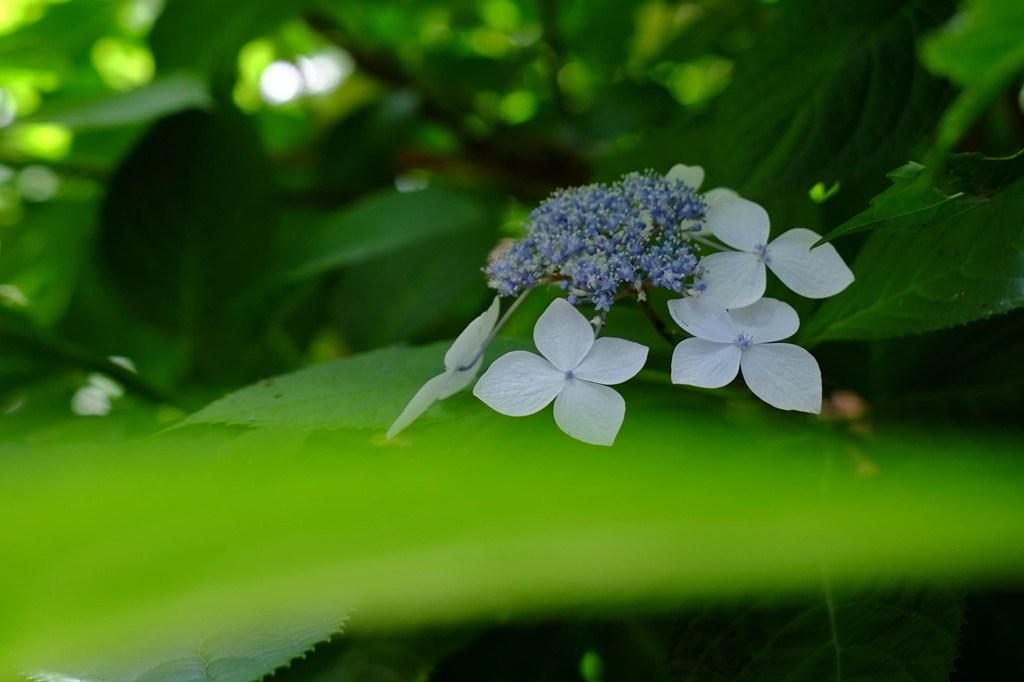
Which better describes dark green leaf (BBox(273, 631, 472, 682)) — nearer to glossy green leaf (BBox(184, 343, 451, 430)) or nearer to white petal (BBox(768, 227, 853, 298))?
glossy green leaf (BBox(184, 343, 451, 430))

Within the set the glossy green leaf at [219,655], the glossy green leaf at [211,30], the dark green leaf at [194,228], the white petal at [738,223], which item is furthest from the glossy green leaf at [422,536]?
the glossy green leaf at [211,30]

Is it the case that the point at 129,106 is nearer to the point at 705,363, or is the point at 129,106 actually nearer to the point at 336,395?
the point at 336,395

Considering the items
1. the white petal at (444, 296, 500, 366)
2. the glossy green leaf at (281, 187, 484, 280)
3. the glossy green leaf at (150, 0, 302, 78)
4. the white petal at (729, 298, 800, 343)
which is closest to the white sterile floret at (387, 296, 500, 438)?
the white petal at (444, 296, 500, 366)

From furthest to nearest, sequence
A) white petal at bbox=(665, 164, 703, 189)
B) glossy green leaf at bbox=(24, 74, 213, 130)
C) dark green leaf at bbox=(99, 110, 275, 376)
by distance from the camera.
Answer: dark green leaf at bbox=(99, 110, 275, 376) < glossy green leaf at bbox=(24, 74, 213, 130) < white petal at bbox=(665, 164, 703, 189)

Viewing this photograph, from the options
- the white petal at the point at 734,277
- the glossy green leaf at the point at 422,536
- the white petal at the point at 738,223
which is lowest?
the glossy green leaf at the point at 422,536

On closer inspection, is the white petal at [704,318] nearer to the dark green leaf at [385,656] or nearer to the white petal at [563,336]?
the white petal at [563,336]

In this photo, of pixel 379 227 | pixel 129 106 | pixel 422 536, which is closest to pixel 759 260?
pixel 422 536
